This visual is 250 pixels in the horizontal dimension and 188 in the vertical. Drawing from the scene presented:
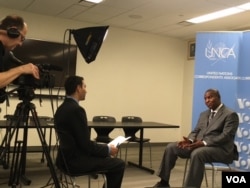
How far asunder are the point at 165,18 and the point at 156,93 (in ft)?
7.01

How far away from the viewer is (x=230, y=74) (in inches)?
195

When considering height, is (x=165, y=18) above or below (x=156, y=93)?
above

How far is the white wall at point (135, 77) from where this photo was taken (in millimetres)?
6379

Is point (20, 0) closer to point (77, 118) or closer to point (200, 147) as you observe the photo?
point (77, 118)

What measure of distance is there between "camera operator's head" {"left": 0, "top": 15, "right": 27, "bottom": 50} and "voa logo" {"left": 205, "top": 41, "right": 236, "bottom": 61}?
3714mm

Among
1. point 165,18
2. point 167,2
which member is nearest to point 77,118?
point 167,2

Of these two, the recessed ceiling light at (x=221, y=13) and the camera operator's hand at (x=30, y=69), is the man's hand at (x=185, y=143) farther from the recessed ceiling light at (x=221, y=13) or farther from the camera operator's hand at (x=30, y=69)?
the recessed ceiling light at (x=221, y=13)

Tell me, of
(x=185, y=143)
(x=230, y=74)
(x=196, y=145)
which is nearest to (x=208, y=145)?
(x=196, y=145)

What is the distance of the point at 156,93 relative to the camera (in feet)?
24.9

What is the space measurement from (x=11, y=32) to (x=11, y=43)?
0.07 metres

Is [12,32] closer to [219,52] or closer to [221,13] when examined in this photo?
[219,52]

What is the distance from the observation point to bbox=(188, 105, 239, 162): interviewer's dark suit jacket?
11.5 ft

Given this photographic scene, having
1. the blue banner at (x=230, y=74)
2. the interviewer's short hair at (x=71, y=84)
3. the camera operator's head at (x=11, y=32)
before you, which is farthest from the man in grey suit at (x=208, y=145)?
the camera operator's head at (x=11, y=32)

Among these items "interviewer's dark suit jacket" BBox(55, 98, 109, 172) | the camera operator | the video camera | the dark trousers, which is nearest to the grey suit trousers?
the dark trousers
